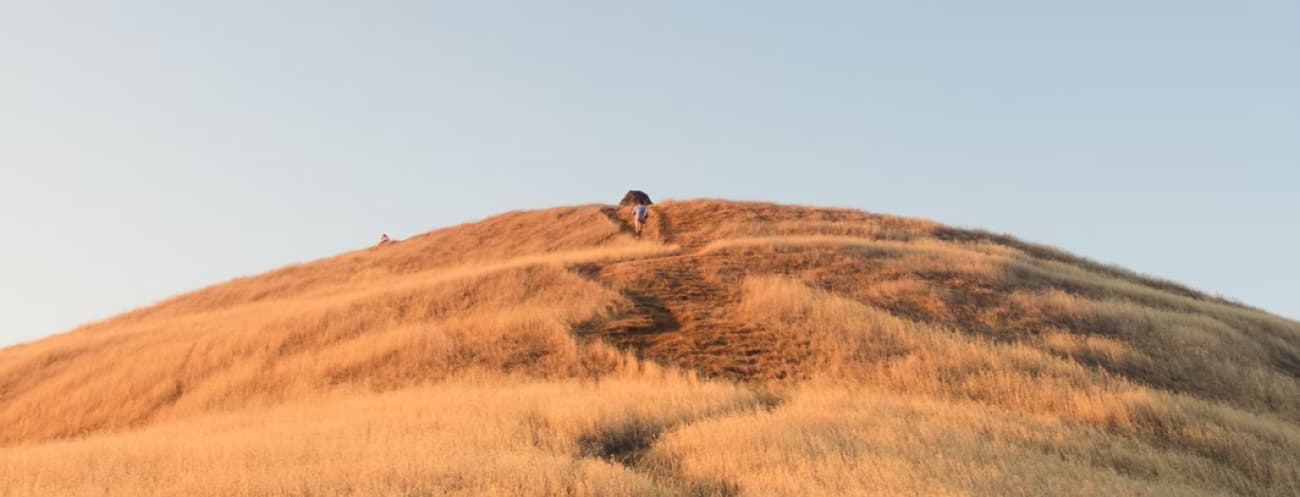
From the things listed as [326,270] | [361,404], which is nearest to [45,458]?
[361,404]

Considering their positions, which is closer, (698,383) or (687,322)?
(698,383)

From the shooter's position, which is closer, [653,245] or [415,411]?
[415,411]

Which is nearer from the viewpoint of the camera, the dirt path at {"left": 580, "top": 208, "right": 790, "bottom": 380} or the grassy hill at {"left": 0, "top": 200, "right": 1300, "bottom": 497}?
the grassy hill at {"left": 0, "top": 200, "right": 1300, "bottom": 497}

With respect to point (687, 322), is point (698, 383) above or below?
below

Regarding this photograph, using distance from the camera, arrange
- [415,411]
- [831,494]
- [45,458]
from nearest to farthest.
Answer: [831,494]
[45,458]
[415,411]

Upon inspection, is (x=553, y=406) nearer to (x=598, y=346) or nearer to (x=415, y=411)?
(x=415, y=411)

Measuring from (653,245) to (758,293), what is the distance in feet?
28.5

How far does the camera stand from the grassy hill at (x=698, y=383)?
971 cm

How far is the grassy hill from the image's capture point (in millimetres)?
9711

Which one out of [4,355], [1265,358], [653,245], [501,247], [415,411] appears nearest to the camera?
[415,411]

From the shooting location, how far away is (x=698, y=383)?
51.1 feet

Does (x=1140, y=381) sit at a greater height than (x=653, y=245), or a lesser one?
lesser

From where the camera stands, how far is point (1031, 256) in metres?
29.5

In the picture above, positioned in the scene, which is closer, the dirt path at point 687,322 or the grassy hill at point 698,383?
the grassy hill at point 698,383
